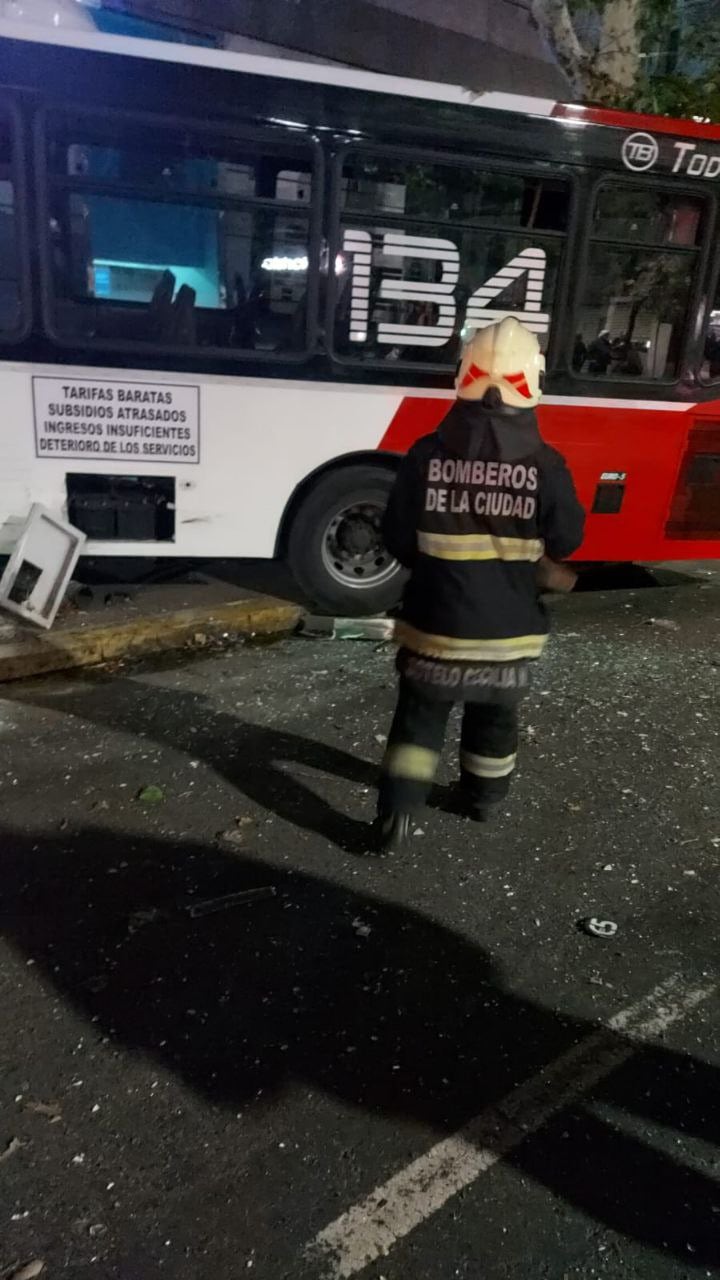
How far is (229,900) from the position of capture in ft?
10.3

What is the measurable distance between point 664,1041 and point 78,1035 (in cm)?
168

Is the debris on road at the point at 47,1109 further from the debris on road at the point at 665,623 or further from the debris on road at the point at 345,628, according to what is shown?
the debris on road at the point at 665,623

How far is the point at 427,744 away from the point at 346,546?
2914 mm

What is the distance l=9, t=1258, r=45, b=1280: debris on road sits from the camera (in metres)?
1.86

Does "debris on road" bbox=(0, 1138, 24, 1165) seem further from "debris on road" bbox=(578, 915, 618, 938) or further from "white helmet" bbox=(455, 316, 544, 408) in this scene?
"white helmet" bbox=(455, 316, 544, 408)

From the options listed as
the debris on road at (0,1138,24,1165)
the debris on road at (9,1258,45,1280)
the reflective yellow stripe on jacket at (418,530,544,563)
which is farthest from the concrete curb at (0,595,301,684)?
the debris on road at (9,1258,45,1280)

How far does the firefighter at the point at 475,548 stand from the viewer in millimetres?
2932

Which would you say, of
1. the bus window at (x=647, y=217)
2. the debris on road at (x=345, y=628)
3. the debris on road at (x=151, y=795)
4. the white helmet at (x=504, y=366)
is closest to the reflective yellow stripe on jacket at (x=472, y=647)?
the white helmet at (x=504, y=366)

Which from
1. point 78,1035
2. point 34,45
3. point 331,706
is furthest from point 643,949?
point 34,45

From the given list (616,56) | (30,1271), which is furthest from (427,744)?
(616,56)

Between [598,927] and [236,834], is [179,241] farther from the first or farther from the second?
[598,927]

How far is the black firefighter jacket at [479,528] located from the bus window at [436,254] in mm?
2743

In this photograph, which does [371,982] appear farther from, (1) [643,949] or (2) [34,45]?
(2) [34,45]

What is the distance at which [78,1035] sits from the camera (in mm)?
2523
